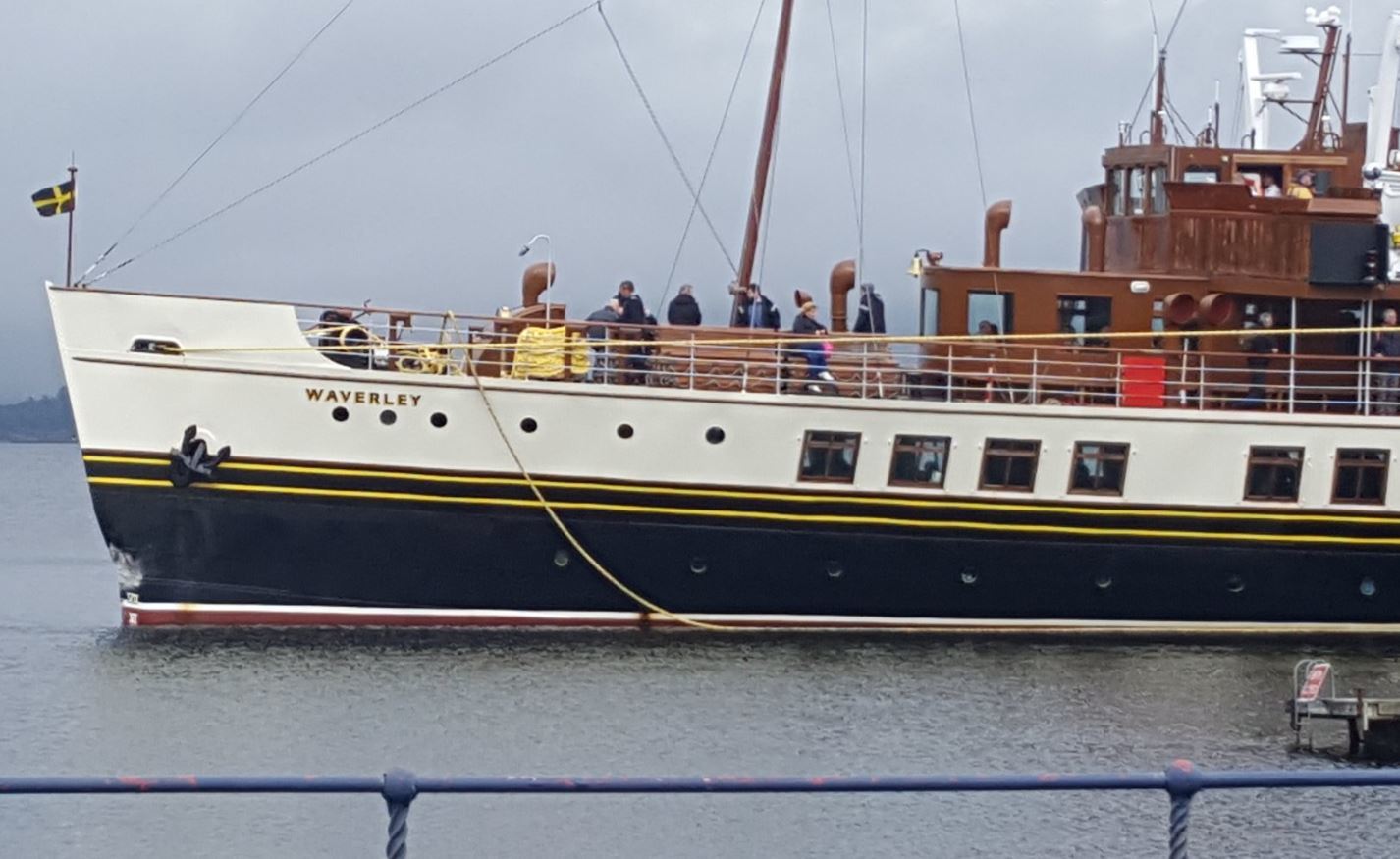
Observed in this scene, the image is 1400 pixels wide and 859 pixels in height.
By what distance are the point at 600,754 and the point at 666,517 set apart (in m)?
6.45

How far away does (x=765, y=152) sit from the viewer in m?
31.2

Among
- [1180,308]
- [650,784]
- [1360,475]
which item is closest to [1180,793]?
[650,784]

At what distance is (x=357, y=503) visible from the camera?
88.9ft

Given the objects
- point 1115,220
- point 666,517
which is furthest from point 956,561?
point 1115,220

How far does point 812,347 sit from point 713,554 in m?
3.06

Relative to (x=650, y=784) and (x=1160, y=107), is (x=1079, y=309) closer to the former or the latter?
(x=1160, y=107)

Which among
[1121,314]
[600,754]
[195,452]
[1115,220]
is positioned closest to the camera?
[600,754]

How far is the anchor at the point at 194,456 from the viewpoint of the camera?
88.4ft

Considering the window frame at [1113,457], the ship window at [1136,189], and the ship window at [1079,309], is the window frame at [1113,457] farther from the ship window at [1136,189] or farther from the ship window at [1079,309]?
the ship window at [1136,189]

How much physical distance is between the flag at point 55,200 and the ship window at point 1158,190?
46.8 feet

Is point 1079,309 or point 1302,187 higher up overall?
point 1302,187

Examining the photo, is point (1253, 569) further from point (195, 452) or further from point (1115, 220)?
point (195, 452)

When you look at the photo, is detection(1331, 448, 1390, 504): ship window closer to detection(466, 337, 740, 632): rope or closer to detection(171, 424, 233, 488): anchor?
detection(466, 337, 740, 632): rope

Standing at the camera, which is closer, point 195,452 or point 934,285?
point 195,452
